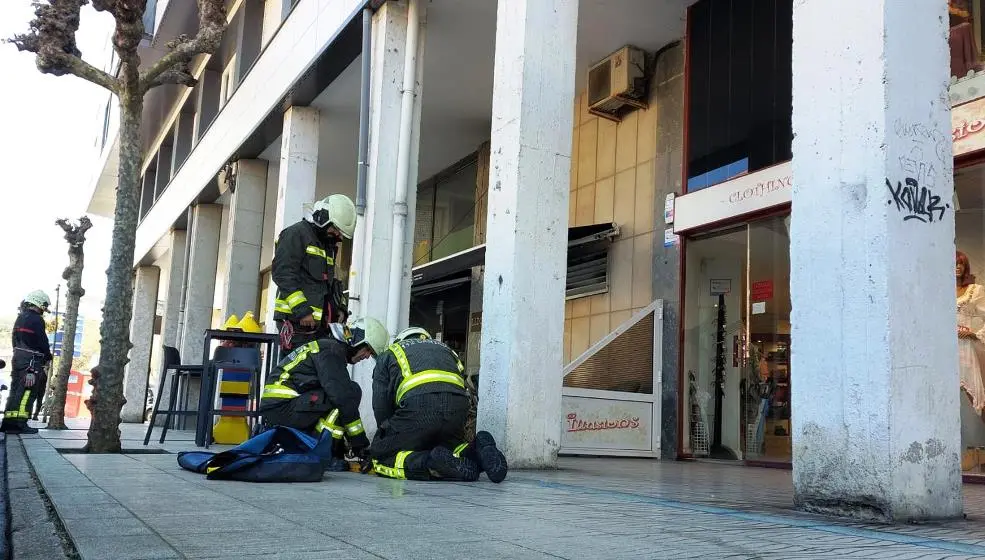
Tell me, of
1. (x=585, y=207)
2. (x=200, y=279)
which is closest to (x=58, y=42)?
(x=585, y=207)

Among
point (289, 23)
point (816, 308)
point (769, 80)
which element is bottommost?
point (816, 308)

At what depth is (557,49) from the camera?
7129 millimetres

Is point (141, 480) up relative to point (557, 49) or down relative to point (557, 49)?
down

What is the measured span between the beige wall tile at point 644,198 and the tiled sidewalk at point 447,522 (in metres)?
5.82

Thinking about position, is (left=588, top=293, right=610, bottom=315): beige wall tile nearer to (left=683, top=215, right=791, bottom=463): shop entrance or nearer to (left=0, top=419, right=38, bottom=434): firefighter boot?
(left=683, top=215, right=791, bottom=463): shop entrance

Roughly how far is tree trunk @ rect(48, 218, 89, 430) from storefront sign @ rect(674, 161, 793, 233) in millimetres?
9740

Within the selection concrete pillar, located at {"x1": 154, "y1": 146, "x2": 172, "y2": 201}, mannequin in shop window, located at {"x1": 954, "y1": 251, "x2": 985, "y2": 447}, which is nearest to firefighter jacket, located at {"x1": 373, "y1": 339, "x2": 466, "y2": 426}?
mannequin in shop window, located at {"x1": 954, "y1": 251, "x2": 985, "y2": 447}

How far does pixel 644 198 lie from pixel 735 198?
2078 mm

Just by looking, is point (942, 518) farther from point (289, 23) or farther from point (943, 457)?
point (289, 23)

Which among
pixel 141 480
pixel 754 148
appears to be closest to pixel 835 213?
pixel 141 480

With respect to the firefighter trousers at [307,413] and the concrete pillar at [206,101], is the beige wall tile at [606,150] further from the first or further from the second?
the concrete pillar at [206,101]

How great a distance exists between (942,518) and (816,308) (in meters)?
1.14

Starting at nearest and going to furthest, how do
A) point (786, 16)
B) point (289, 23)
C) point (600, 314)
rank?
point (786, 16) < point (600, 314) < point (289, 23)

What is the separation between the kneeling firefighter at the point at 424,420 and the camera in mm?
5387
